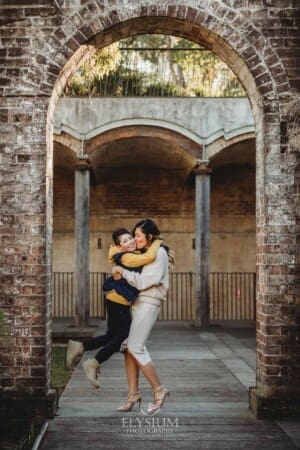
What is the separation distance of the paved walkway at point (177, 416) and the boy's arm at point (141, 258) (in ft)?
4.68

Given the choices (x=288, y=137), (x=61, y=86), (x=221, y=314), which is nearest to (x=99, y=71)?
(x=61, y=86)

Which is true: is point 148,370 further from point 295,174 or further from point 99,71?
point 99,71

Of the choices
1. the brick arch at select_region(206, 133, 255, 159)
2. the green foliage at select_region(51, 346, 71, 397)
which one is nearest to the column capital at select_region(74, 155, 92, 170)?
the brick arch at select_region(206, 133, 255, 159)

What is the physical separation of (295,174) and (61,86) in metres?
2.46

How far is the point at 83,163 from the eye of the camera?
13516 millimetres

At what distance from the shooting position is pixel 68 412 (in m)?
5.60

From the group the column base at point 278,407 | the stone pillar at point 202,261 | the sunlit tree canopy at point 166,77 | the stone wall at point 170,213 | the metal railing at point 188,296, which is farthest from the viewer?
the stone wall at point 170,213

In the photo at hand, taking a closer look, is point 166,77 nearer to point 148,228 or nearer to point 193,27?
point 193,27

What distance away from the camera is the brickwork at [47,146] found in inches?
212

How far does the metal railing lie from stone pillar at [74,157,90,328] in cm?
367

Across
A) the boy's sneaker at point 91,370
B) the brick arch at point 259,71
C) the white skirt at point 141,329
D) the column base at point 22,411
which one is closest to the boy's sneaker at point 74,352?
the boy's sneaker at point 91,370

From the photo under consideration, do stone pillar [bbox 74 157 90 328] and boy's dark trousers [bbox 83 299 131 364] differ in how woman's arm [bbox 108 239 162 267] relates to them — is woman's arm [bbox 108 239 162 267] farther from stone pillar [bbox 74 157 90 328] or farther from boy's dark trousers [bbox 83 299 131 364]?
stone pillar [bbox 74 157 90 328]

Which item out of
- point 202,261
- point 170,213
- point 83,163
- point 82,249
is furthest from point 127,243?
point 170,213

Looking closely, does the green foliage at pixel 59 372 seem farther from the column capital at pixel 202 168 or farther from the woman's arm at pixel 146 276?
the column capital at pixel 202 168
